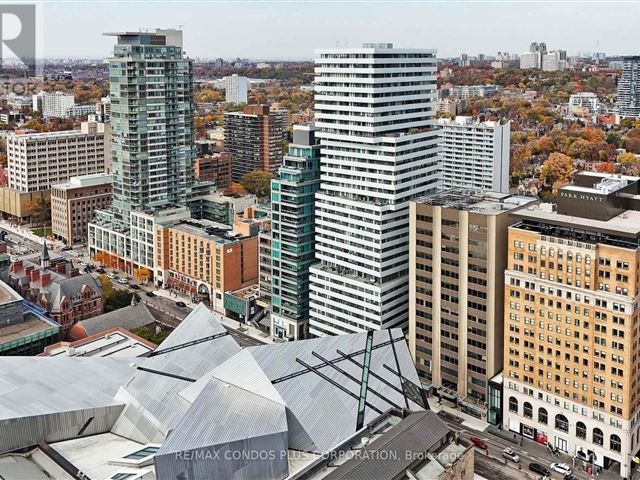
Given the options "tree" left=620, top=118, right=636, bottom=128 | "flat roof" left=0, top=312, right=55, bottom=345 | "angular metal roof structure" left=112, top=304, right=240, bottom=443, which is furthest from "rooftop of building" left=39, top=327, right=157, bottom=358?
"tree" left=620, top=118, right=636, bottom=128

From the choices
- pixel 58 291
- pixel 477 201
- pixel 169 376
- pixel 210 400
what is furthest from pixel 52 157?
pixel 210 400

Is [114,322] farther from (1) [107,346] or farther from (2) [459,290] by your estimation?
(2) [459,290]

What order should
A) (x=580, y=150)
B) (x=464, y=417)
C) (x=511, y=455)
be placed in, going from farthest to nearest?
(x=580, y=150) → (x=464, y=417) → (x=511, y=455)

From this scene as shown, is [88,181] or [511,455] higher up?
[88,181]

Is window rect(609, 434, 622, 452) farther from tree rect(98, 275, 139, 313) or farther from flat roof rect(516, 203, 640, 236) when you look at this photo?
tree rect(98, 275, 139, 313)

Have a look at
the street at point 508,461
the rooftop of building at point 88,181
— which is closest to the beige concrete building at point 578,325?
the street at point 508,461
